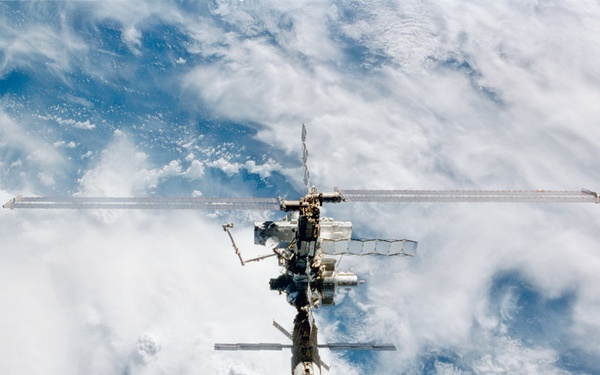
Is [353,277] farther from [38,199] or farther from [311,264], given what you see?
[38,199]

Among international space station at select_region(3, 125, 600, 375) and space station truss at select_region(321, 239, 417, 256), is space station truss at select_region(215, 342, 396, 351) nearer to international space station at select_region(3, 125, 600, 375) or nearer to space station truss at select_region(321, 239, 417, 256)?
international space station at select_region(3, 125, 600, 375)

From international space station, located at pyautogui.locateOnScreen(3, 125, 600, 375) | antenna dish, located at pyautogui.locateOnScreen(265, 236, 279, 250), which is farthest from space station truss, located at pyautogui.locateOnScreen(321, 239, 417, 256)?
antenna dish, located at pyautogui.locateOnScreen(265, 236, 279, 250)

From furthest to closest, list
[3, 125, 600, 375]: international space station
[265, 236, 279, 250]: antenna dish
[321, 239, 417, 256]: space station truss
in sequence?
1. [265, 236, 279, 250]: antenna dish
2. [321, 239, 417, 256]: space station truss
3. [3, 125, 600, 375]: international space station

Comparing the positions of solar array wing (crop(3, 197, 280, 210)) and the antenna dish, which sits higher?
solar array wing (crop(3, 197, 280, 210))

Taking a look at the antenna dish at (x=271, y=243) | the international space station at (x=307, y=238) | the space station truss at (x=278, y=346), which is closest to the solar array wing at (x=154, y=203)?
the international space station at (x=307, y=238)

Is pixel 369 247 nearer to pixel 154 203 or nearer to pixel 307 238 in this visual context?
pixel 307 238

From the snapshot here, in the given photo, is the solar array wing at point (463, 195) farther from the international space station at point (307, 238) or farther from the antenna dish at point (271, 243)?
the antenna dish at point (271, 243)

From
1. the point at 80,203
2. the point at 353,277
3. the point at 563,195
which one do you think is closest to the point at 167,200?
the point at 80,203

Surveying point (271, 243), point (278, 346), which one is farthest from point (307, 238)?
point (278, 346)
